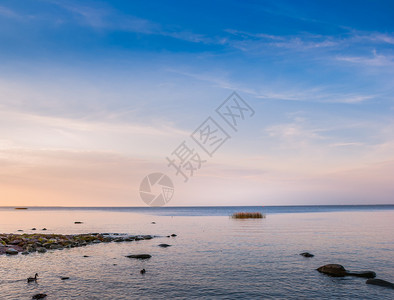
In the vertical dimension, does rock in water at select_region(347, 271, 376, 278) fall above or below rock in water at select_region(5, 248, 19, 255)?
below

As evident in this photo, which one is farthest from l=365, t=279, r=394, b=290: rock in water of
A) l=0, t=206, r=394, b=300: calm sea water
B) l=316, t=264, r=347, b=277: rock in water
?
l=316, t=264, r=347, b=277: rock in water

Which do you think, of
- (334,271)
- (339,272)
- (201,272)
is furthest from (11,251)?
(339,272)

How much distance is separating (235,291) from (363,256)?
21.9 metres

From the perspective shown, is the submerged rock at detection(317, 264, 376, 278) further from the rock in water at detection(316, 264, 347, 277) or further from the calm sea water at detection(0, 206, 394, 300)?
the calm sea water at detection(0, 206, 394, 300)

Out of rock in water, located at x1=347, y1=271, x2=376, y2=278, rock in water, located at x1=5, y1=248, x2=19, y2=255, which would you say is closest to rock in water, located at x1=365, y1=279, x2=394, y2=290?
rock in water, located at x1=347, y1=271, x2=376, y2=278

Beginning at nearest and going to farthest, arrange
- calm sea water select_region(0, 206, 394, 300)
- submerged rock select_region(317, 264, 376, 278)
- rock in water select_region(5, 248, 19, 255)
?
calm sea water select_region(0, 206, 394, 300) → submerged rock select_region(317, 264, 376, 278) → rock in water select_region(5, 248, 19, 255)

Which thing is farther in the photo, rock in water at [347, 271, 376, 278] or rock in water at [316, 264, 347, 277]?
rock in water at [316, 264, 347, 277]

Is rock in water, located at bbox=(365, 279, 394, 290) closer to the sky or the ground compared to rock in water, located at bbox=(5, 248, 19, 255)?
closer to the ground

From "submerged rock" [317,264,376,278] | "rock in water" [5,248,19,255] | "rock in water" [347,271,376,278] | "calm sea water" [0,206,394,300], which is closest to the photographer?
"calm sea water" [0,206,394,300]

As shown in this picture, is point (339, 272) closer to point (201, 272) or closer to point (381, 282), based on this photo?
point (381, 282)

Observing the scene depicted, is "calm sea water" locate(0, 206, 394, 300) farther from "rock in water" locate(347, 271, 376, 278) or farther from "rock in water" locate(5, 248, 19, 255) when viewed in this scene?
"rock in water" locate(5, 248, 19, 255)

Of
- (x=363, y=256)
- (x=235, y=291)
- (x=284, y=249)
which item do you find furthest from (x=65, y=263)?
(x=363, y=256)

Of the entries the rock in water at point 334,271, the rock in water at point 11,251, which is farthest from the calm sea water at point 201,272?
the rock in water at point 11,251

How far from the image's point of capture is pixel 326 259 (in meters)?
35.8
